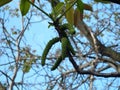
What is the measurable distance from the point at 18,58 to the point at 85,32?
2.14 m

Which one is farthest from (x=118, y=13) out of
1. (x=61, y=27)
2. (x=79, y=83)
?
(x=61, y=27)

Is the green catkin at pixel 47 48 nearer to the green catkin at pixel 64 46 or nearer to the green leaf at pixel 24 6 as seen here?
the green catkin at pixel 64 46

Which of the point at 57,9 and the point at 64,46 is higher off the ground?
the point at 57,9

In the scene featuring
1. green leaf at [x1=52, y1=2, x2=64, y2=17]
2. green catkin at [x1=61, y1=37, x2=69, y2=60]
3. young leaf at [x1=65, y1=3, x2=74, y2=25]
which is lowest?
green catkin at [x1=61, y1=37, x2=69, y2=60]

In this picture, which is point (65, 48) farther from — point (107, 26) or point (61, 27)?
point (107, 26)

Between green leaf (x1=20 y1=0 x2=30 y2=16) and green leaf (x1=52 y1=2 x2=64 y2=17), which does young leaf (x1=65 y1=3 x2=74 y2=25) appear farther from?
green leaf (x1=20 y1=0 x2=30 y2=16)

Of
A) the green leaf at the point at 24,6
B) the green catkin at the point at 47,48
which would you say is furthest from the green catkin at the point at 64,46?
the green leaf at the point at 24,6

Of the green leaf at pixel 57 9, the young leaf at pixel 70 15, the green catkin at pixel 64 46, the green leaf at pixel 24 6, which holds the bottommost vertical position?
the green catkin at pixel 64 46

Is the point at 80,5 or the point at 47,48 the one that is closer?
the point at 80,5

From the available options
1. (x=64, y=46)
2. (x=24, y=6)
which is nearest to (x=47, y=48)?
(x=64, y=46)

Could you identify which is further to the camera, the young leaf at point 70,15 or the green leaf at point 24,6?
the young leaf at point 70,15

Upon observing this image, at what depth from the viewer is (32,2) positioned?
3.15ft

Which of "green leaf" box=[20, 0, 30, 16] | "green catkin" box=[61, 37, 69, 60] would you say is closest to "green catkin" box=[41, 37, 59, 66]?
"green catkin" box=[61, 37, 69, 60]

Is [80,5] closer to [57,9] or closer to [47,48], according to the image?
[57,9]
